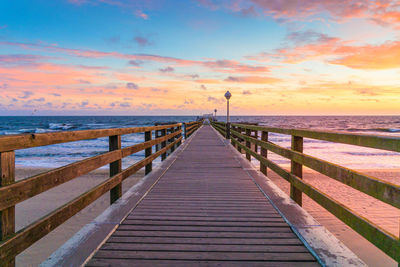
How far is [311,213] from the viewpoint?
24.7ft

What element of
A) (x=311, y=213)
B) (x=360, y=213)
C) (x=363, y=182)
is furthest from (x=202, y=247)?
(x=360, y=213)

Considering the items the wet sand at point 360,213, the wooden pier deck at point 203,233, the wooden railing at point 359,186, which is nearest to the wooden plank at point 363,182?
the wooden railing at point 359,186

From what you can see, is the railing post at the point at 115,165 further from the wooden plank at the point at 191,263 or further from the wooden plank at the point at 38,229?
the wooden plank at the point at 191,263

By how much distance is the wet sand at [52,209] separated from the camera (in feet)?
18.8

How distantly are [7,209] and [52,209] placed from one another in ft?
26.2

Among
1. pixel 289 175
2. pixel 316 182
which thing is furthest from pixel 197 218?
pixel 316 182

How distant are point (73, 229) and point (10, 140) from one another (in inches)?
224

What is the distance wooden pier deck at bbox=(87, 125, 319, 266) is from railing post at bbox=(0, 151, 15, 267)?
2.48 ft

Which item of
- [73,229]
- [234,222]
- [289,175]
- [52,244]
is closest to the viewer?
[234,222]

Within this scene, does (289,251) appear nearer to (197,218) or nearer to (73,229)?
(197,218)

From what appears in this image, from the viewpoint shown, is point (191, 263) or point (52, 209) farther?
point (52, 209)

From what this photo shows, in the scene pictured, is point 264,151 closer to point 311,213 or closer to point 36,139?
point 311,213

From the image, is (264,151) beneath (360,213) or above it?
above

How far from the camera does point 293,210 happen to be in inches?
149
